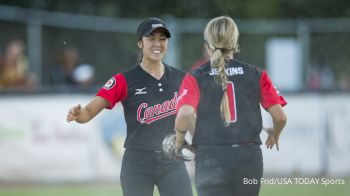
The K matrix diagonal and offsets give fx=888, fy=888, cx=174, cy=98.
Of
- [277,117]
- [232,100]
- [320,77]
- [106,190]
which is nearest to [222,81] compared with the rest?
[232,100]

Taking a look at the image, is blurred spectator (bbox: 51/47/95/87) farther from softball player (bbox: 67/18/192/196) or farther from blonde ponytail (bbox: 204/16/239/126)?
blonde ponytail (bbox: 204/16/239/126)

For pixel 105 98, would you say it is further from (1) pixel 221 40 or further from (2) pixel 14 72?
(2) pixel 14 72

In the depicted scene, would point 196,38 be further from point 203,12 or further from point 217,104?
point 217,104

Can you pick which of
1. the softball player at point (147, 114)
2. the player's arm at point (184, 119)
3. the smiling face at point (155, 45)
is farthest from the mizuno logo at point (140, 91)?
the player's arm at point (184, 119)

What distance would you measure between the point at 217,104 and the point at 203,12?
1098cm

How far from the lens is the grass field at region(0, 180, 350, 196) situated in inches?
436

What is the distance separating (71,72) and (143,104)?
7713mm

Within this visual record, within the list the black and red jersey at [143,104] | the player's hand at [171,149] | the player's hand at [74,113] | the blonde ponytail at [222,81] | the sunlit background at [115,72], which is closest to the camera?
the blonde ponytail at [222,81]

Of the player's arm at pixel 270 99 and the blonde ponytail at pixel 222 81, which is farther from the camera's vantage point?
the player's arm at pixel 270 99

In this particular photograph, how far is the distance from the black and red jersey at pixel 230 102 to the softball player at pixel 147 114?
1.07 meters

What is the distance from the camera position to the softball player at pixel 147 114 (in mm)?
6789

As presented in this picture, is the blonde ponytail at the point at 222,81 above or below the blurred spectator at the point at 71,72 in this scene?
below

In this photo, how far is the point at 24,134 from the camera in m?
12.7

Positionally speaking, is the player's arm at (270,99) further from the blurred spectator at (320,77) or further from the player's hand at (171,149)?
the blurred spectator at (320,77)
